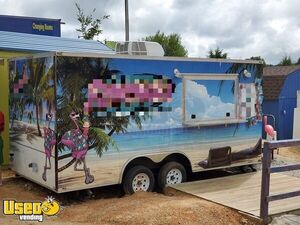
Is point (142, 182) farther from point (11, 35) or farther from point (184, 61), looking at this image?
point (11, 35)

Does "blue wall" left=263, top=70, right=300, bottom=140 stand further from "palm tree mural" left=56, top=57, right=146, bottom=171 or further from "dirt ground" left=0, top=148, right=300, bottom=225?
"palm tree mural" left=56, top=57, right=146, bottom=171

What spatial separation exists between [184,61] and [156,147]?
5.85ft

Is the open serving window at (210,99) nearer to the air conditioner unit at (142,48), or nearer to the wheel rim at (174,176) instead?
the wheel rim at (174,176)

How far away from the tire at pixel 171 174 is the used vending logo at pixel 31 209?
217 cm

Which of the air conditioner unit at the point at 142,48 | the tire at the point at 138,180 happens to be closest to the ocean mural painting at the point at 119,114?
the tire at the point at 138,180

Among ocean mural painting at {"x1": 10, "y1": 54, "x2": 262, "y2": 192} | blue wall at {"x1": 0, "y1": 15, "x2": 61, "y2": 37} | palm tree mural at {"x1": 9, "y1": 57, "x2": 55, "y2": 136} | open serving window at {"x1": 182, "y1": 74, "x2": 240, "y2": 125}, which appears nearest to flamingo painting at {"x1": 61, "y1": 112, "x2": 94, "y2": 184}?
ocean mural painting at {"x1": 10, "y1": 54, "x2": 262, "y2": 192}

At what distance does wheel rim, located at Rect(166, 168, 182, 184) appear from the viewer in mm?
9023

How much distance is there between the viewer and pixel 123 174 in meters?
8.37

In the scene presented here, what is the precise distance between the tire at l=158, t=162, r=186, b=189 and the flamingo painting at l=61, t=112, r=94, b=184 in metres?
1.68

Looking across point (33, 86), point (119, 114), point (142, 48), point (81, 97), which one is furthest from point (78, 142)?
point (142, 48)

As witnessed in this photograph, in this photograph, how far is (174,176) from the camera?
9133 mm

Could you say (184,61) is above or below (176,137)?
above

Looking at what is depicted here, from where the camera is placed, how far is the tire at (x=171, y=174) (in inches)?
351

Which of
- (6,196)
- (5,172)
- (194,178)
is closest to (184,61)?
(194,178)
